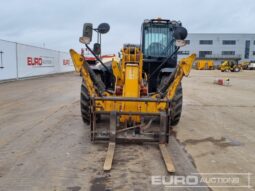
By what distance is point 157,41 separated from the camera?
7.90 metres

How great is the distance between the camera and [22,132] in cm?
601

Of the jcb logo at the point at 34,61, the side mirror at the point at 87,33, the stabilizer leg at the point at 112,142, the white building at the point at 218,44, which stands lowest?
the stabilizer leg at the point at 112,142

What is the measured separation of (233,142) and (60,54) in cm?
3076

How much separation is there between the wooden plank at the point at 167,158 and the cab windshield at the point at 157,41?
3.48 metres

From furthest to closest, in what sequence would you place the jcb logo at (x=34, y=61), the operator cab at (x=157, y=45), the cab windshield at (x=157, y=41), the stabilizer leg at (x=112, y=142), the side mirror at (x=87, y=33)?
the jcb logo at (x=34, y=61) < the cab windshield at (x=157, y=41) < the operator cab at (x=157, y=45) < the side mirror at (x=87, y=33) < the stabilizer leg at (x=112, y=142)

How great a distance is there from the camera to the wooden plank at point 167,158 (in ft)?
13.1

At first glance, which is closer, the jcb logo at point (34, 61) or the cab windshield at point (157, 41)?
the cab windshield at point (157, 41)

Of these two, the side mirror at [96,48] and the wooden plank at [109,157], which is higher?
the side mirror at [96,48]

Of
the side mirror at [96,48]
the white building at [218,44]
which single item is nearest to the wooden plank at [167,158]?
the side mirror at [96,48]

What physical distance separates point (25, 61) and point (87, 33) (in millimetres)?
Answer: 19365

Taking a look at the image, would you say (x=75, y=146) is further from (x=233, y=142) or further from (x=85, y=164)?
(x=233, y=142)

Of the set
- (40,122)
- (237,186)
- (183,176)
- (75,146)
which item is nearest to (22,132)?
(40,122)

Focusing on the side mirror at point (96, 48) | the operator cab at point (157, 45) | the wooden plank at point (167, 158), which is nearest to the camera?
the wooden plank at point (167, 158)

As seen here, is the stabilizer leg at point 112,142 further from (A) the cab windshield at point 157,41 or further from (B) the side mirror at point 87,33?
(A) the cab windshield at point 157,41
